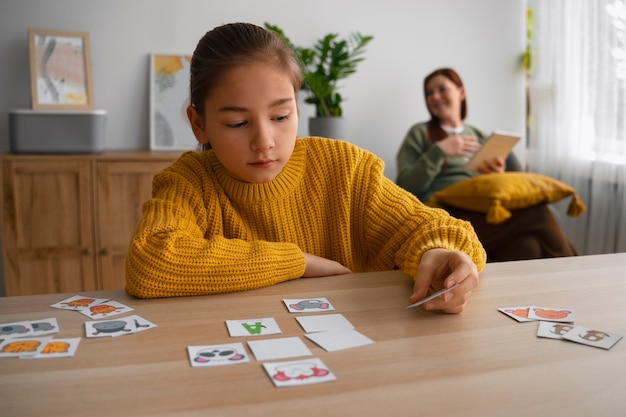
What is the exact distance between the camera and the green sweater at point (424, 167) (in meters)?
3.32

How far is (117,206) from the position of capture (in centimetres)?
315

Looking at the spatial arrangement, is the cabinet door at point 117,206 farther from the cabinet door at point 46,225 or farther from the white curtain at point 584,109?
the white curtain at point 584,109

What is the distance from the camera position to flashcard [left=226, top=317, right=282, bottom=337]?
0.91 m

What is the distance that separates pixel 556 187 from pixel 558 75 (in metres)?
1.14

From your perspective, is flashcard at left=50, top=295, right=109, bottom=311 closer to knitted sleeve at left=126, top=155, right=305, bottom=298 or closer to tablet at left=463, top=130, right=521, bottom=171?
knitted sleeve at left=126, top=155, right=305, bottom=298

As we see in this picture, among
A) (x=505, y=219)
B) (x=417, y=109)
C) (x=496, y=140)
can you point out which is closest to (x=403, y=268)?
(x=505, y=219)

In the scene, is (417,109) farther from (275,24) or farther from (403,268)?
(403,268)

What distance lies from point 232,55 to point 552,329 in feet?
2.50

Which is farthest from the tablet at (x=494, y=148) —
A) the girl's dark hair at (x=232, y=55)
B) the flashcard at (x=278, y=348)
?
the flashcard at (x=278, y=348)

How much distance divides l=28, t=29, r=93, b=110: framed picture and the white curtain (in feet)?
8.73

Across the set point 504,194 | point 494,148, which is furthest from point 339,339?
point 494,148

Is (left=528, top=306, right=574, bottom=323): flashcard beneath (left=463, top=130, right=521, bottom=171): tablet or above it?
beneath

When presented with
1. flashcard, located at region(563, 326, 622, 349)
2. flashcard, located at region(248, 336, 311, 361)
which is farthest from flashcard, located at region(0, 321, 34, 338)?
flashcard, located at region(563, 326, 622, 349)

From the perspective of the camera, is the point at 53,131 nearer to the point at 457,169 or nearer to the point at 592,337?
the point at 457,169
